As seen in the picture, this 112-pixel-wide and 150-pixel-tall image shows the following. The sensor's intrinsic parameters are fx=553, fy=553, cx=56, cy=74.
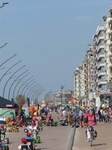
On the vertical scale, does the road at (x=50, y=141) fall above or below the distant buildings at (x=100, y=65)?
below

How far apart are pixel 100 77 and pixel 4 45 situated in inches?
3503

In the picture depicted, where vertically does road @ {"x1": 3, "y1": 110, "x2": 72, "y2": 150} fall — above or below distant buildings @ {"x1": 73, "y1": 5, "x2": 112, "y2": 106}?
below

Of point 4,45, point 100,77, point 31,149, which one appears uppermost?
point 100,77

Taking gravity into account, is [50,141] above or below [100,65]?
A: below

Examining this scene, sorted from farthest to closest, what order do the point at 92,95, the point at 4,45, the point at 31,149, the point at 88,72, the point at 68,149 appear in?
the point at 88,72 → the point at 92,95 → the point at 4,45 → the point at 68,149 → the point at 31,149

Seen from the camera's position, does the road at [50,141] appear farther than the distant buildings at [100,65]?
No

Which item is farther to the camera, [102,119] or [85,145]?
[102,119]

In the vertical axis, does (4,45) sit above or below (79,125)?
above

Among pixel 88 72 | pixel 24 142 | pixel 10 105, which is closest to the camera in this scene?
pixel 24 142

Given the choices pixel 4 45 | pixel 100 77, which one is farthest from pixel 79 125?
pixel 100 77

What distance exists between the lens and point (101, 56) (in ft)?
421

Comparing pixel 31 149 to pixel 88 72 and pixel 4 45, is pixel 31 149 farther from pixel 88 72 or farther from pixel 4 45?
pixel 88 72

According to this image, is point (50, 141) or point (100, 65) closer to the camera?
point (50, 141)

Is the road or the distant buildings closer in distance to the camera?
the road
